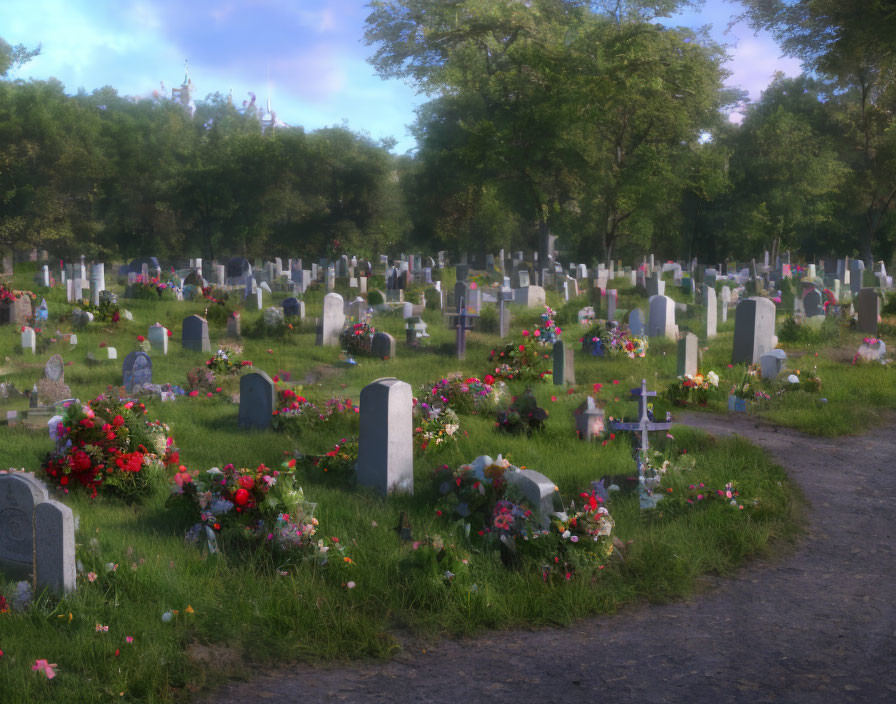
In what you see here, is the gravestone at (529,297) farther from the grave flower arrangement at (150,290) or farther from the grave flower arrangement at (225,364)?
the grave flower arrangement at (150,290)

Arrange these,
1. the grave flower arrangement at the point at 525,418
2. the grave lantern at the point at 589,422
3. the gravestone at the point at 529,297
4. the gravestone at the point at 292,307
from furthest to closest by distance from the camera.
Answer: the gravestone at the point at 529,297, the gravestone at the point at 292,307, the grave flower arrangement at the point at 525,418, the grave lantern at the point at 589,422

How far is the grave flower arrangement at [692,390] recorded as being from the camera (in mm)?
12258

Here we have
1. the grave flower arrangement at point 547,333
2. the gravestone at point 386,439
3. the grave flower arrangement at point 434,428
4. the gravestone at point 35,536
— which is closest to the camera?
the gravestone at point 35,536

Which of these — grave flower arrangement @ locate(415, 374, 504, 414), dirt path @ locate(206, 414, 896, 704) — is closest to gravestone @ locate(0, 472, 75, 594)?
dirt path @ locate(206, 414, 896, 704)

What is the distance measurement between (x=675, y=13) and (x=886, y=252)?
15328 mm

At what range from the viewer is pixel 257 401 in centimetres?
1069

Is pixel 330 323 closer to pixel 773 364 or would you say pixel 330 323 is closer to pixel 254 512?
pixel 773 364

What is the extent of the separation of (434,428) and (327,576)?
3.73m

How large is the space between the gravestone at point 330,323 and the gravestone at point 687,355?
7.17 meters

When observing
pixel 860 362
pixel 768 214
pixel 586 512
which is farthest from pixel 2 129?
pixel 586 512

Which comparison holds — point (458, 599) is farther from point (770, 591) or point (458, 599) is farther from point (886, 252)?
point (886, 252)

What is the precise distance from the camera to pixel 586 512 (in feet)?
20.2

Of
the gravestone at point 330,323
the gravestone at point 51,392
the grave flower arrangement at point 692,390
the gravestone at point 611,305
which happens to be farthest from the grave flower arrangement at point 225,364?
the gravestone at point 611,305

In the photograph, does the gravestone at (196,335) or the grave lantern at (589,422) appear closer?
the grave lantern at (589,422)
